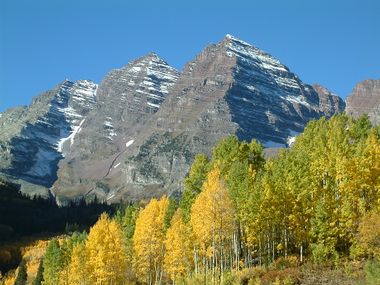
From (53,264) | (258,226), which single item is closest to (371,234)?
(258,226)

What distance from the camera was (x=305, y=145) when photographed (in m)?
90.8

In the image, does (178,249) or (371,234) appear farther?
(178,249)

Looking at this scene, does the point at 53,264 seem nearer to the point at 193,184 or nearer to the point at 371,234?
the point at 193,184

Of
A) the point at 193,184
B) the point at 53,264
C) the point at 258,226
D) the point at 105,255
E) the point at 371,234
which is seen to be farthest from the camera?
the point at 53,264

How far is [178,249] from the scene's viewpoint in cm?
7038

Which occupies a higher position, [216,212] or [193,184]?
[193,184]

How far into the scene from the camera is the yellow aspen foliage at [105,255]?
73.2 meters

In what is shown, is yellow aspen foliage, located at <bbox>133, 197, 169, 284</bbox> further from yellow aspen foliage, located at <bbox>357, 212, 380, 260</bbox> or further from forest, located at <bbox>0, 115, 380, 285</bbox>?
yellow aspen foliage, located at <bbox>357, 212, 380, 260</bbox>

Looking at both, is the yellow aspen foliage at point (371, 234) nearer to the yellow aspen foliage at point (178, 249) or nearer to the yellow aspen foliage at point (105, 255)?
the yellow aspen foliage at point (178, 249)

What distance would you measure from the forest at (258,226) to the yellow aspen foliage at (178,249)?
138 millimetres

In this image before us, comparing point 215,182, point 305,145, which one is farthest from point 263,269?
point 305,145

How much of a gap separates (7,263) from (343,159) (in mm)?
158020

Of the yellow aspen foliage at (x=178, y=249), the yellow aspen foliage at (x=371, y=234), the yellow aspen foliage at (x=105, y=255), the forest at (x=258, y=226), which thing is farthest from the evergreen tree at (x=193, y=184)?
the yellow aspen foliage at (x=371, y=234)

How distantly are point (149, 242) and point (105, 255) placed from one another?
653 cm
